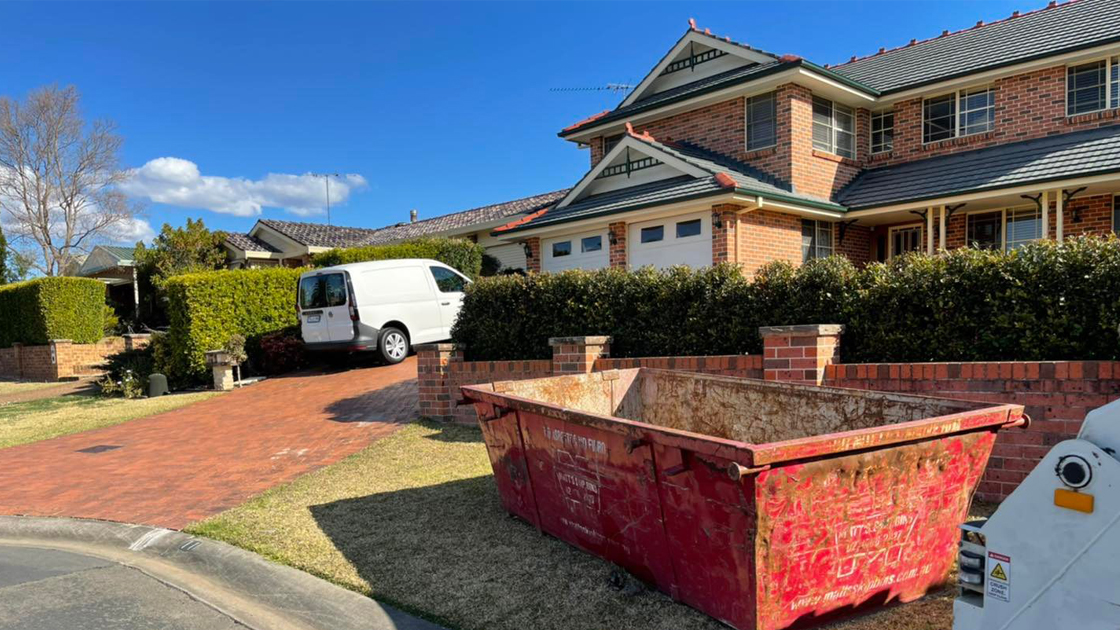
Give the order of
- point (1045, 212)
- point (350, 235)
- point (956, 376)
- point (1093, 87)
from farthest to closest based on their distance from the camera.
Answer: point (350, 235) < point (1093, 87) < point (1045, 212) < point (956, 376)

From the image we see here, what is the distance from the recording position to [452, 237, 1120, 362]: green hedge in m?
4.69

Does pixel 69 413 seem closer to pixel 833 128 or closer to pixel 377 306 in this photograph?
pixel 377 306

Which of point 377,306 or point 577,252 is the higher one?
point 577,252

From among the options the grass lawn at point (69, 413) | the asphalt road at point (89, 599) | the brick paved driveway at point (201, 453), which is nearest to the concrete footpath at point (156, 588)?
the asphalt road at point (89, 599)

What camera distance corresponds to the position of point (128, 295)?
3322 cm

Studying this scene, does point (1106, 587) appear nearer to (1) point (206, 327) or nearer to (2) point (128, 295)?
(1) point (206, 327)

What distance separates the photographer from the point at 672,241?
47.0 ft

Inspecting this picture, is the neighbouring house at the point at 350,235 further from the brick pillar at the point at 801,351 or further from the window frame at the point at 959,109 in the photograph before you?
the brick pillar at the point at 801,351

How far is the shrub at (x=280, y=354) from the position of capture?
14.1 metres

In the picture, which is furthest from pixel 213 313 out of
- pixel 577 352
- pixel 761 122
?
pixel 761 122

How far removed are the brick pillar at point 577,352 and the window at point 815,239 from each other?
891cm

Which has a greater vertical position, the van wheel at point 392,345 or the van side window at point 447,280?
the van side window at point 447,280

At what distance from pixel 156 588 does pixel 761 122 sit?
14.4 meters

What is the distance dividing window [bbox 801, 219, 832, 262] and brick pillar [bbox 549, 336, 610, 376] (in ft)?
29.2
